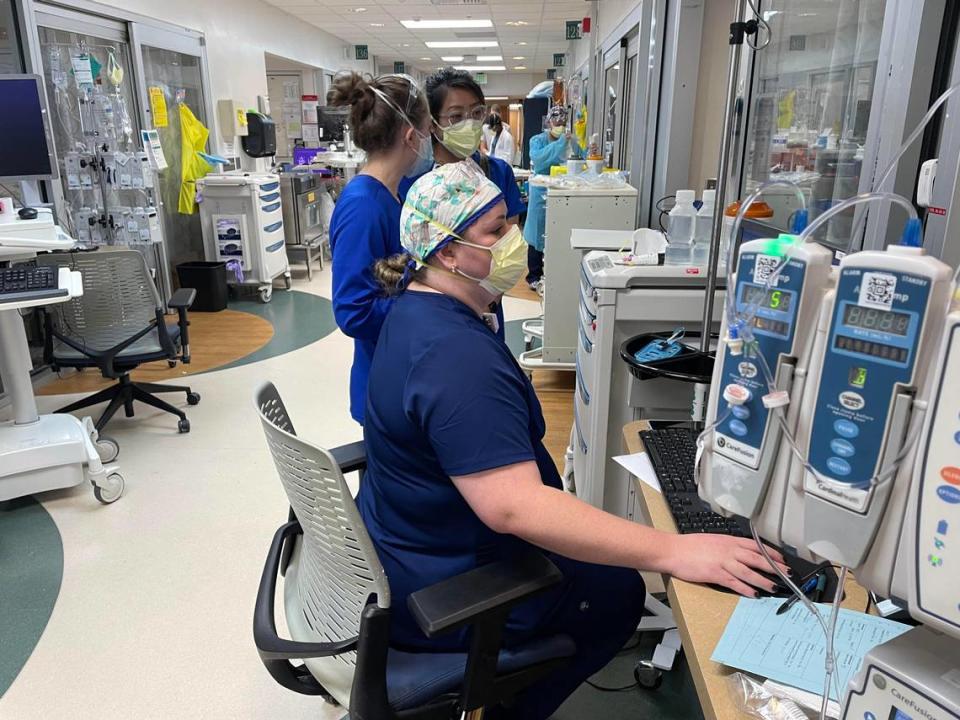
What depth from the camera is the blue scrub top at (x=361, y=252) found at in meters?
1.81

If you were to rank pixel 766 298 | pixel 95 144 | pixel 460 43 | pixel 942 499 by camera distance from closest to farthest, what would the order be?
pixel 942 499 → pixel 766 298 → pixel 95 144 → pixel 460 43

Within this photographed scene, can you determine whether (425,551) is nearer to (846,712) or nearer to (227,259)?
(846,712)

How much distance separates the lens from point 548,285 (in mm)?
3619

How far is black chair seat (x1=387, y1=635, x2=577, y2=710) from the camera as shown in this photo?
1119mm

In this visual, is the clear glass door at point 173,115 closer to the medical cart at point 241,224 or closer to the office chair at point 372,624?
the medical cart at point 241,224

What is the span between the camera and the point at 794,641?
0.90 meters

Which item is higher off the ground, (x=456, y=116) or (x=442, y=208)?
(x=456, y=116)

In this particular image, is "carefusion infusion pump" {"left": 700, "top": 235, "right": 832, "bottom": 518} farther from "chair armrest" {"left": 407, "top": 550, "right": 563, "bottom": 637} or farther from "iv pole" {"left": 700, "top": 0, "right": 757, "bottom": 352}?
"iv pole" {"left": 700, "top": 0, "right": 757, "bottom": 352}

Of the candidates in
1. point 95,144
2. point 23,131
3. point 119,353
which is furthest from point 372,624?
point 95,144

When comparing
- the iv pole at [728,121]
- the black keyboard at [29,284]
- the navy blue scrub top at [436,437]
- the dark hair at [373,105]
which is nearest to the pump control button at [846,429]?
the navy blue scrub top at [436,437]

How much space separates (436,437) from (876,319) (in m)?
0.62

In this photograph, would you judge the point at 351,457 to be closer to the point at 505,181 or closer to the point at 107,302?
the point at 505,181

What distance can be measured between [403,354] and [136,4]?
531 cm

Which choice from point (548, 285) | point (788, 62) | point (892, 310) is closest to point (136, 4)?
point (548, 285)
